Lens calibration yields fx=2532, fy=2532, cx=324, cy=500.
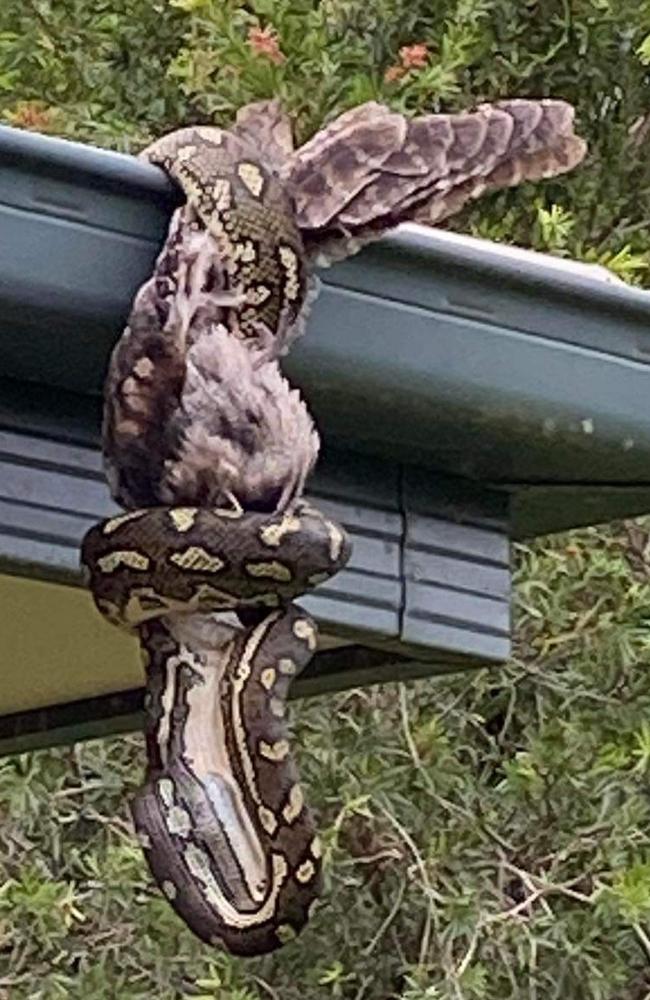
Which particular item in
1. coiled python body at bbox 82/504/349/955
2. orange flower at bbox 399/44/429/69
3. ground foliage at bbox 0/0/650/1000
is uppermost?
coiled python body at bbox 82/504/349/955

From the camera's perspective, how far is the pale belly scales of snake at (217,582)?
1.95 m

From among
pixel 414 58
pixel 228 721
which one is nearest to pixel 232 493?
pixel 228 721

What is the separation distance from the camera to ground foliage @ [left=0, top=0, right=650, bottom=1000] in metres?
5.71

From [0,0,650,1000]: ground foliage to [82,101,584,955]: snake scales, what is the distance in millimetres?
3375

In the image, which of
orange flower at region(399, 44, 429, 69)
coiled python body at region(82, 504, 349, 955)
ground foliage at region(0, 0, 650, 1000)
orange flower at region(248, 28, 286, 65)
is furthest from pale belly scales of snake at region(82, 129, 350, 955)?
orange flower at region(399, 44, 429, 69)

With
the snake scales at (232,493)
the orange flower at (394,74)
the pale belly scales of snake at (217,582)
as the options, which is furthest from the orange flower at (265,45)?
the pale belly scales of snake at (217,582)

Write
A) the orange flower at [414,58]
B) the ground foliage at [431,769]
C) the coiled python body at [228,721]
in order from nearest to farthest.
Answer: the coiled python body at [228,721]
the ground foliage at [431,769]
the orange flower at [414,58]

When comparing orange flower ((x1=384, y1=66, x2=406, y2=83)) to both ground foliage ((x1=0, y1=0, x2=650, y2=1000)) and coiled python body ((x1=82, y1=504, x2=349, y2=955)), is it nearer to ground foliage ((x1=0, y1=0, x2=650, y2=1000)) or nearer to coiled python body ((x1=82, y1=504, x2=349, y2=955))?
ground foliage ((x1=0, y1=0, x2=650, y2=1000))

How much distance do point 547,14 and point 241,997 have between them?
2.50 m

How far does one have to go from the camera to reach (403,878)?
5.96m

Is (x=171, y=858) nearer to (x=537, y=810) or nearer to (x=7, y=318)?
(x=7, y=318)

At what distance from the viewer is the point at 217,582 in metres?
1.99

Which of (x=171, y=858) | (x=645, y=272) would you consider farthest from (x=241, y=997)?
A: (x=171, y=858)

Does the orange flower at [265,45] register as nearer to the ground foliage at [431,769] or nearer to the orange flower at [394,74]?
the ground foliage at [431,769]
